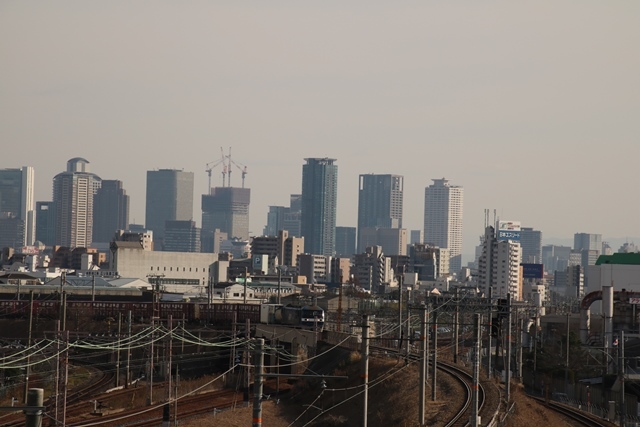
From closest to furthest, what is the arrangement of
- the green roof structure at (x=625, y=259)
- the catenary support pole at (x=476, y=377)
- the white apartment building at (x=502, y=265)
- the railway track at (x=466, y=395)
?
1. the catenary support pole at (x=476, y=377)
2. the railway track at (x=466, y=395)
3. the green roof structure at (x=625, y=259)
4. the white apartment building at (x=502, y=265)

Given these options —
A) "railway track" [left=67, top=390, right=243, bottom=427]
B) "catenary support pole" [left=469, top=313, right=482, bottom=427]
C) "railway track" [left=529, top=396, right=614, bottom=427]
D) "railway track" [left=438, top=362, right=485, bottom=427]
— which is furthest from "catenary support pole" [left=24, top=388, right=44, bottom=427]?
"railway track" [left=529, top=396, right=614, bottom=427]

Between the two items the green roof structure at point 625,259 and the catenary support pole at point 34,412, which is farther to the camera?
the green roof structure at point 625,259

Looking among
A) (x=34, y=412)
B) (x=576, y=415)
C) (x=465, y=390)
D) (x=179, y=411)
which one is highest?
(x=34, y=412)

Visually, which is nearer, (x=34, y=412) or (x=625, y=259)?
(x=34, y=412)

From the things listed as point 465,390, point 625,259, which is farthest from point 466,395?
point 625,259

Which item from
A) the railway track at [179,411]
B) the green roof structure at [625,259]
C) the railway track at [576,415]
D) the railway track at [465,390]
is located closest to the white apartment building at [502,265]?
the green roof structure at [625,259]

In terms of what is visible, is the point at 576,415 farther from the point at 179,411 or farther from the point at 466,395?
the point at 179,411

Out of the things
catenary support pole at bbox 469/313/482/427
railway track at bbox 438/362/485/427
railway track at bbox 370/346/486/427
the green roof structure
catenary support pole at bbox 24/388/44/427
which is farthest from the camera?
the green roof structure

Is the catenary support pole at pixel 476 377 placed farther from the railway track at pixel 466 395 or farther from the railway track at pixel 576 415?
the railway track at pixel 576 415

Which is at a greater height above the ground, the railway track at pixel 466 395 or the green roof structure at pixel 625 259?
the green roof structure at pixel 625 259

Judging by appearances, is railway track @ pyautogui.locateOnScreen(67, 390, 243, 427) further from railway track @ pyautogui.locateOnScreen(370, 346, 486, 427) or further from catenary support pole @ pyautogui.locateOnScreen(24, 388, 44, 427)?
catenary support pole @ pyautogui.locateOnScreen(24, 388, 44, 427)

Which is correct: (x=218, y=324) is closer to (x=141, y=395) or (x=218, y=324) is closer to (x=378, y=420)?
(x=141, y=395)

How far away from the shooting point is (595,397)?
4803cm

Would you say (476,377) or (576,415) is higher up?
(476,377)
